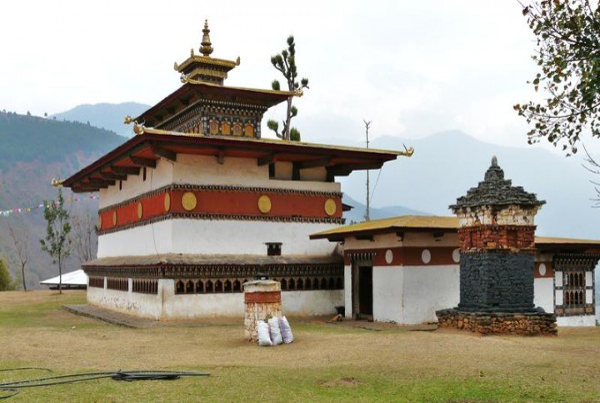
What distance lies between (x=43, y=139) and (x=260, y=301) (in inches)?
5939

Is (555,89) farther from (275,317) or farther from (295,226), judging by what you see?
(295,226)

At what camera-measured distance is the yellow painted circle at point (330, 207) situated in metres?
25.6

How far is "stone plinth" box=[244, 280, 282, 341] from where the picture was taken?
1555cm

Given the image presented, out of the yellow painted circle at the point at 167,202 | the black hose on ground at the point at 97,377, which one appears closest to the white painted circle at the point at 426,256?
the yellow painted circle at the point at 167,202

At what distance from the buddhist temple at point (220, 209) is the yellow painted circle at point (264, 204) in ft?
0.11

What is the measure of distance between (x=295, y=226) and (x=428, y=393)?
50.5 ft

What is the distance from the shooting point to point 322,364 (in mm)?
12047

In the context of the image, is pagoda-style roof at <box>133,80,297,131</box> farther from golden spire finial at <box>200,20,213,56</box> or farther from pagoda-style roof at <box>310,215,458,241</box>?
pagoda-style roof at <box>310,215,458,241</box>

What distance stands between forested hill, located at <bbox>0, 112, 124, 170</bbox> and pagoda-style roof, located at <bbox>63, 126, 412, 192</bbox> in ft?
412

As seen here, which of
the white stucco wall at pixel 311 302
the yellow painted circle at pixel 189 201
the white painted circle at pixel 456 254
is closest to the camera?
the white painted circle at pixel 456 254

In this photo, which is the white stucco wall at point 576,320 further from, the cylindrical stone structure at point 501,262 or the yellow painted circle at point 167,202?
the yellow painted circle at point 167,202

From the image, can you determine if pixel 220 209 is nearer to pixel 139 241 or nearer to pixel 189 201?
pixel 189 201

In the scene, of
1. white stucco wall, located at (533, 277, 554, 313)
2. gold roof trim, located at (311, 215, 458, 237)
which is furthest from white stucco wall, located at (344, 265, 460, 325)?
white stucco wall, located at (533, 277, 554, 313)

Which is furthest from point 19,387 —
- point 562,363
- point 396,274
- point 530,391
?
point 396,274
